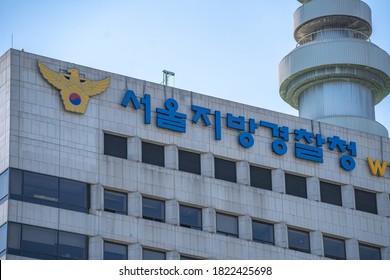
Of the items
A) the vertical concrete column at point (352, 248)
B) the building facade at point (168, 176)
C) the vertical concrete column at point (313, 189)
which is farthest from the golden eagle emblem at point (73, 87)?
the vertical concrete column at point (352, 248)

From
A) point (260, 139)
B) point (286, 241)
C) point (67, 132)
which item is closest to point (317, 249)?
point (286, 241)

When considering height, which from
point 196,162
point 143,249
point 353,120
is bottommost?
point 143,249

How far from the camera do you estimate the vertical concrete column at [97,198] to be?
6594 cm

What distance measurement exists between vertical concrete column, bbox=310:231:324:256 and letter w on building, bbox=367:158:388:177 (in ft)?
22.6

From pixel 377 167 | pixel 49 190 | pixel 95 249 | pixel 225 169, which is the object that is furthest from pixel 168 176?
pixel 377 167

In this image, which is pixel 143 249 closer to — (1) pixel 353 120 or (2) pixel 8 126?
(2) pixel 8 126

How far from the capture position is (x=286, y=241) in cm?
7212

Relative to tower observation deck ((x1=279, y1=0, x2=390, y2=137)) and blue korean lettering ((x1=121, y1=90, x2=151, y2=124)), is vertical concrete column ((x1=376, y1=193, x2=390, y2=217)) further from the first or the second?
blue korean lettering ((x1=121, y1=90, x2=151, y2=124))

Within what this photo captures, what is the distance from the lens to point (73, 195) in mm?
65562

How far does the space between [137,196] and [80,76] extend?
7878 millimetres

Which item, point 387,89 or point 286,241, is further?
point 387,89

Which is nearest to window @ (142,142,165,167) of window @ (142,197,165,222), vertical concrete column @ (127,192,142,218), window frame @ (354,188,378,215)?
window @ (142,197,165,222)

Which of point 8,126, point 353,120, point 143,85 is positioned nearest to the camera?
point 8,126

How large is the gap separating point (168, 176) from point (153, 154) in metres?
1.67
